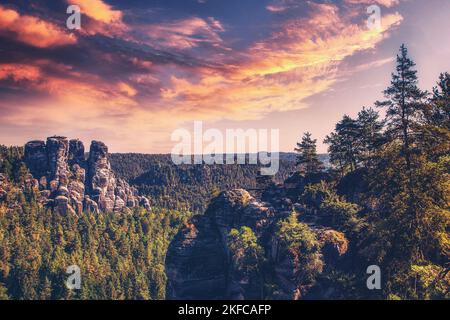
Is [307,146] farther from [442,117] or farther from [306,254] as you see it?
[306,254]

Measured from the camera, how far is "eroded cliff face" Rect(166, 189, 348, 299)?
140 feet

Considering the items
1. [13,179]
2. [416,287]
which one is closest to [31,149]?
[13,179]

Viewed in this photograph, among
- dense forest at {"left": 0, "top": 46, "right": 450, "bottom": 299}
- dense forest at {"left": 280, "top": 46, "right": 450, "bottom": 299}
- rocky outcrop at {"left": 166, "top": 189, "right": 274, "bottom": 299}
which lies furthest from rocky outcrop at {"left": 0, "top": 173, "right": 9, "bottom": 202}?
dense forest at {"left": 280, "top": 46, "right": 450, "bottom": 299}

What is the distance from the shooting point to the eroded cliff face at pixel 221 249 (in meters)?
42.7

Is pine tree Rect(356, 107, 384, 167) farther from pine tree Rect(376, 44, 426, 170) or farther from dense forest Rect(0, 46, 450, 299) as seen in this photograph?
pine tree Rect(376, 44, 426, 170)

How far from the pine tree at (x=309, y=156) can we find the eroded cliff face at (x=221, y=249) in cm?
1041

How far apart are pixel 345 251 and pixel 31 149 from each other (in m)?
205

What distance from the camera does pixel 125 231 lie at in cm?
15900

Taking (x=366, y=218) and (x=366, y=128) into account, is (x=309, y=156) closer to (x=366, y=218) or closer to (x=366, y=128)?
(x=366, y=128)

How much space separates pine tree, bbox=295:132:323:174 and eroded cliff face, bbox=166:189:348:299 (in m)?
10.4

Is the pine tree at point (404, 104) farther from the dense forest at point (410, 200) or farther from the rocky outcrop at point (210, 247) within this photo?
the rocky outcrop at point (210, 247)

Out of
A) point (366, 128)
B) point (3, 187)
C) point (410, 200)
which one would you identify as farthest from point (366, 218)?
point (3, 187)

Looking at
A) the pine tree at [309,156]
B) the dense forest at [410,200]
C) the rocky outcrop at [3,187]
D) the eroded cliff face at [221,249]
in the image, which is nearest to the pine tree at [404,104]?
the dense forest at [410,200]
